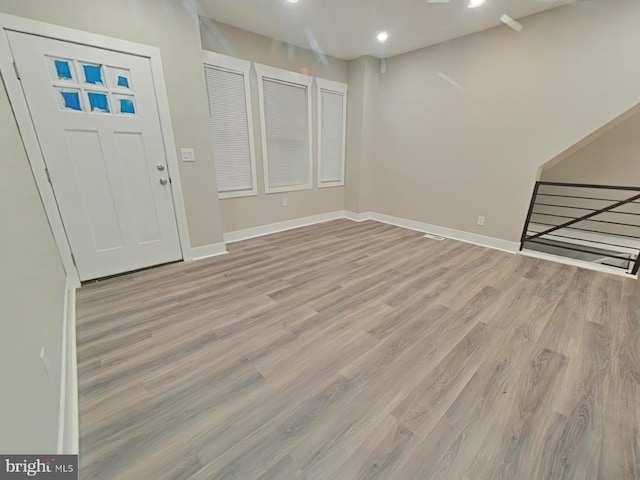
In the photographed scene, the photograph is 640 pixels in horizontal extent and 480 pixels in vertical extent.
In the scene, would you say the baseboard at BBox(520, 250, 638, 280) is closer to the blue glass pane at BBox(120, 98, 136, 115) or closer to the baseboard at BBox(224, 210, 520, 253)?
the baseboard at BBox(224, 210, 520, 253)

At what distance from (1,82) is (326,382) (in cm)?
312

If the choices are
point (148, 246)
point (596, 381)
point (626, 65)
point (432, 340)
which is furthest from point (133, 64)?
point (626, 65)

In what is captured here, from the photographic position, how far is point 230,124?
3.50 metres

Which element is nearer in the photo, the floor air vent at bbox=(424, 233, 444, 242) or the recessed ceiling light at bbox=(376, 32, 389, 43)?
the recessed ceiling light at bbox=(376, 32, 389, 43)

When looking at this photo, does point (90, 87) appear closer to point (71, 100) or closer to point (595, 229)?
point (71, 100)

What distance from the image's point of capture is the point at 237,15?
9.76 ft

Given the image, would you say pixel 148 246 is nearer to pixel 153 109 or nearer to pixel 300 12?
pixel 153 109

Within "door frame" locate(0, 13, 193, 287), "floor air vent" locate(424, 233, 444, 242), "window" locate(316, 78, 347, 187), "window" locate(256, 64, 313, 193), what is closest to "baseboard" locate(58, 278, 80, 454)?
"door frame" locate(0, 13, 193, 287)

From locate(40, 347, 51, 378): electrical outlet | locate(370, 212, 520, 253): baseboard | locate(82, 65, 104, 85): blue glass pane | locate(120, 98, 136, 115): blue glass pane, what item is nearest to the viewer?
locate(40, 347, 51, 378): electrical outlet

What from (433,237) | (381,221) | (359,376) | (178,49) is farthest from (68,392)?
(381,221)

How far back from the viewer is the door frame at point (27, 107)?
2.03 meters

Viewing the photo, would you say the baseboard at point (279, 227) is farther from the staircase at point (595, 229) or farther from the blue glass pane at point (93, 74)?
the staircase at point (595, 229)

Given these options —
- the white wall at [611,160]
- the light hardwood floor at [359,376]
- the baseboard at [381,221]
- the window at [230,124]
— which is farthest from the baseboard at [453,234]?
the window at [230,124]

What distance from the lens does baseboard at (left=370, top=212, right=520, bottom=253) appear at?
3.58 m
